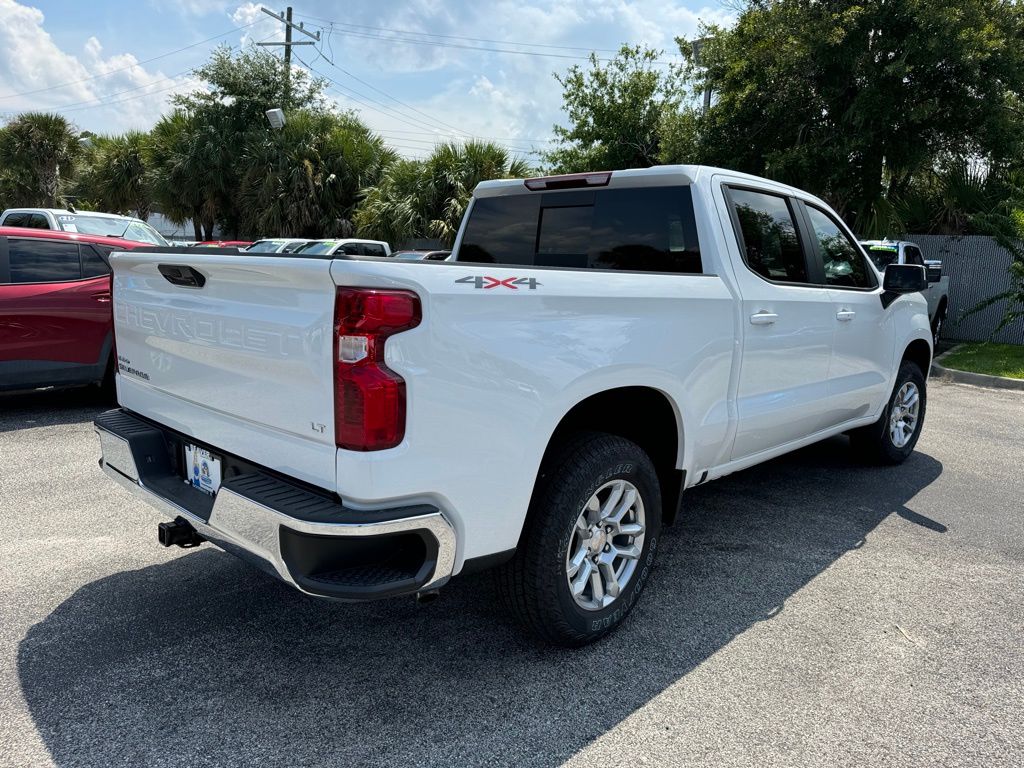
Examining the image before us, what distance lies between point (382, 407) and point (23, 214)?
15551 mm

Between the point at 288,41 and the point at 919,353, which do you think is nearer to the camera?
the point at 919,353

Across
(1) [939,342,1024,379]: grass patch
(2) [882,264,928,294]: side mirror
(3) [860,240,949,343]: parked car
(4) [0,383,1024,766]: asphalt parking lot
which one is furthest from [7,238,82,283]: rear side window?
(1) [939,342,1024,379]: grass patch

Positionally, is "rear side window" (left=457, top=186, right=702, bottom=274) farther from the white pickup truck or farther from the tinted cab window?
the tinted cab window

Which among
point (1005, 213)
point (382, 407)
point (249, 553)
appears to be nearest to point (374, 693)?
point (249, 553)

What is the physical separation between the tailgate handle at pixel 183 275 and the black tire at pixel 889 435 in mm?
4487

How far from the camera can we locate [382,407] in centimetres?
218

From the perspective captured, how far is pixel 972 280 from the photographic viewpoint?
14539mm

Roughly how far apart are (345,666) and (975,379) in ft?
32.1

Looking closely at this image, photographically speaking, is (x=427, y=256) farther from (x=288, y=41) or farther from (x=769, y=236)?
(x=288, y=41)

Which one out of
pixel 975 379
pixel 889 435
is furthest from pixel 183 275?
pixel 975 379

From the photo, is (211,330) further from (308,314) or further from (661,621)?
(661,621)

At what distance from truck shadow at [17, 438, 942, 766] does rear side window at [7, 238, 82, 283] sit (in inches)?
166

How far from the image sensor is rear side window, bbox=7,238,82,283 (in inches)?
260

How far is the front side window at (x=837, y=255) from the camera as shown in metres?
4.42
